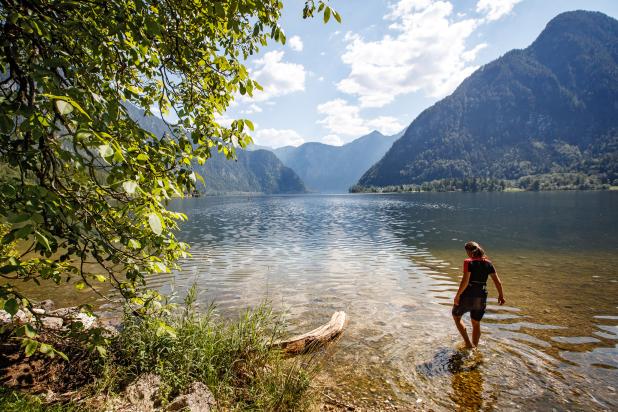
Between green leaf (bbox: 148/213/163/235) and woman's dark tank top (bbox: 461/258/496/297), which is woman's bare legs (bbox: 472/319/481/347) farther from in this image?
green leaf (bbox: 148/213/163/235)

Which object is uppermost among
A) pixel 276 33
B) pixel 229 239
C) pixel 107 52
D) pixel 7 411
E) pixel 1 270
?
pixel 276 33

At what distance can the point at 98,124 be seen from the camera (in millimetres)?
2885

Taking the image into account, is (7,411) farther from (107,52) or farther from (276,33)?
(276,33)

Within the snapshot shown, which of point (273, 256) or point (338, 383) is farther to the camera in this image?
point (273, 256)

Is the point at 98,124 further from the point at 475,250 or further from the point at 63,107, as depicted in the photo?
the point at 475,250

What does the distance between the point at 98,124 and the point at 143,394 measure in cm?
505

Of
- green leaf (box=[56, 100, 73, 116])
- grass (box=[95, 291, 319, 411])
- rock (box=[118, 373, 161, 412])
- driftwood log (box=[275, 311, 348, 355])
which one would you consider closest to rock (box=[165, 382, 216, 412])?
grass (box=[95, 291, 319, 411])

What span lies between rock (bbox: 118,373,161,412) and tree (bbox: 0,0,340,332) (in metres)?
1.85

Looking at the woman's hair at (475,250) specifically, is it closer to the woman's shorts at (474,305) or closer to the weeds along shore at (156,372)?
the woman's shorts at (474,305)

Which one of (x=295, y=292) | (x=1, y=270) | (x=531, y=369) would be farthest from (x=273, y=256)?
(x=1, y=270)

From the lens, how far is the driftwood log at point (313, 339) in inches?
353

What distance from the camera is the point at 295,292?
17.5m

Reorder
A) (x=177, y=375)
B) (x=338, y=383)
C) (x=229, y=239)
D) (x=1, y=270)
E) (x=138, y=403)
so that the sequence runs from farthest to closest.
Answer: (x=229, y=239)
(x=338, y=383)
(x=177, y=375)
(x=138, y=403)
(x=1, y=270)

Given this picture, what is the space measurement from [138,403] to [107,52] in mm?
5434
